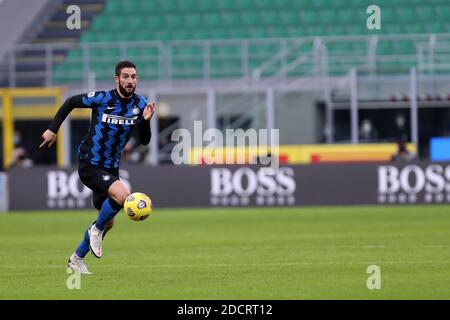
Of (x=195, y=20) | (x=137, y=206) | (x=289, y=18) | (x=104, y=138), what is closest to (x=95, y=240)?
(x=137, y=206)

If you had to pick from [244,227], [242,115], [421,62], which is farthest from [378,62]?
[244,227]

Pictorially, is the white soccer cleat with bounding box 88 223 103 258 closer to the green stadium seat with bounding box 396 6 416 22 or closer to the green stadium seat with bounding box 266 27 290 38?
the green stadium seat with bounding box 266 27 290 38

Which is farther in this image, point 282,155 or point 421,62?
point 421,62

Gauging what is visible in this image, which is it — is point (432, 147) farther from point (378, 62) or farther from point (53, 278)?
point (53, 278)

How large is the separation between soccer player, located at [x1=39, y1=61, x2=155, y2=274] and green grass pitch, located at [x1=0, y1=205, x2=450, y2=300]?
0.54m

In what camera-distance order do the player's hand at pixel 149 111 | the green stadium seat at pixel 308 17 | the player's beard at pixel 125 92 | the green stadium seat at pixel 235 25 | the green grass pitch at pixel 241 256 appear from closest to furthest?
the green grass pitch at pixel 241 256 < the player's hand at pixel 149 111 < the player's beard at pixel 125 92 < the green stadium seat at pixel 235 25 < the green stadium seat at pixel 308 17

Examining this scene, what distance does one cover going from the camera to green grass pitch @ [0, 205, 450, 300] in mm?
9719

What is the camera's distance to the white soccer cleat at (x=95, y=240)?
35.9 feet

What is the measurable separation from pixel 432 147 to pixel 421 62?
3321 mm

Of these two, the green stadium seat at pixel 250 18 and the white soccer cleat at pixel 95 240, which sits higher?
the green stadium seat at pixel 250 18

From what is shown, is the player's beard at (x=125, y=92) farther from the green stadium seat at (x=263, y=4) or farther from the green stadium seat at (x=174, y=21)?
the green stadium seat at (x=263, y=4)

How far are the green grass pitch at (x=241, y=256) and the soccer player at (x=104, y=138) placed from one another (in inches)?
21.3

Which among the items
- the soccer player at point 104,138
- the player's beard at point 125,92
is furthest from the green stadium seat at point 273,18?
the player's beard at point 125,92

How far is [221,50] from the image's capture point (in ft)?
106
